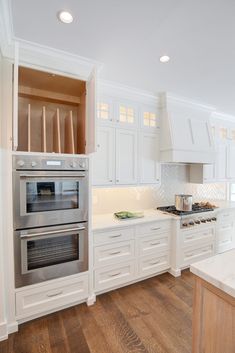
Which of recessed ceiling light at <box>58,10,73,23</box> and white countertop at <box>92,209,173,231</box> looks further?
white countertop at <box>92,209,173,231</box>

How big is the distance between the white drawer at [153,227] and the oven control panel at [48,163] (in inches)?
43.0

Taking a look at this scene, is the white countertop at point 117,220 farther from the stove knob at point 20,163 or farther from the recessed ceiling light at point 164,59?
the recessed ceiling light at point 164,59

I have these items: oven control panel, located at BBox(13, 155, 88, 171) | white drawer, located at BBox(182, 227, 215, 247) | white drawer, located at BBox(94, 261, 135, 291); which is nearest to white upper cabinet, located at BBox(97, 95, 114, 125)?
oven control panel, located at BBox(13, 155, 88, 171)

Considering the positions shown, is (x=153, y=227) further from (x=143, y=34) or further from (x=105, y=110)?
(x=143, y=34)

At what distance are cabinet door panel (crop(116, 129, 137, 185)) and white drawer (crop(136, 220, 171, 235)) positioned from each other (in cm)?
62

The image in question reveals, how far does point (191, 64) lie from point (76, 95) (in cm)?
135

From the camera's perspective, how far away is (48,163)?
5.72ft

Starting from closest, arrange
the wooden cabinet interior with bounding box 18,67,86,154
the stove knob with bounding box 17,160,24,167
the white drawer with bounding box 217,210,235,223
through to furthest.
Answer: the stove knob with bounding box 17,160,24,167 → the wooden cabinet interior with bounding box 18,67,86,154 → the white drawer with bounding box 217,210,235,223

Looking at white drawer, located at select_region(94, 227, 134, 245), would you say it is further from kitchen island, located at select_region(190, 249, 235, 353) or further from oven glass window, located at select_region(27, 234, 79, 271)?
kitchen island, located at select_region(190, 249, 235, 353)

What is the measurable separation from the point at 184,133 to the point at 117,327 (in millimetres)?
2611

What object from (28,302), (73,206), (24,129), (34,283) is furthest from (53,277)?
(24,129)

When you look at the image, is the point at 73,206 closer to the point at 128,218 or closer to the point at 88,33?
the point at 128,218

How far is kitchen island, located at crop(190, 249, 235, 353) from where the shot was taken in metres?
0.84

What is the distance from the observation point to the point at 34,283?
1.73m
